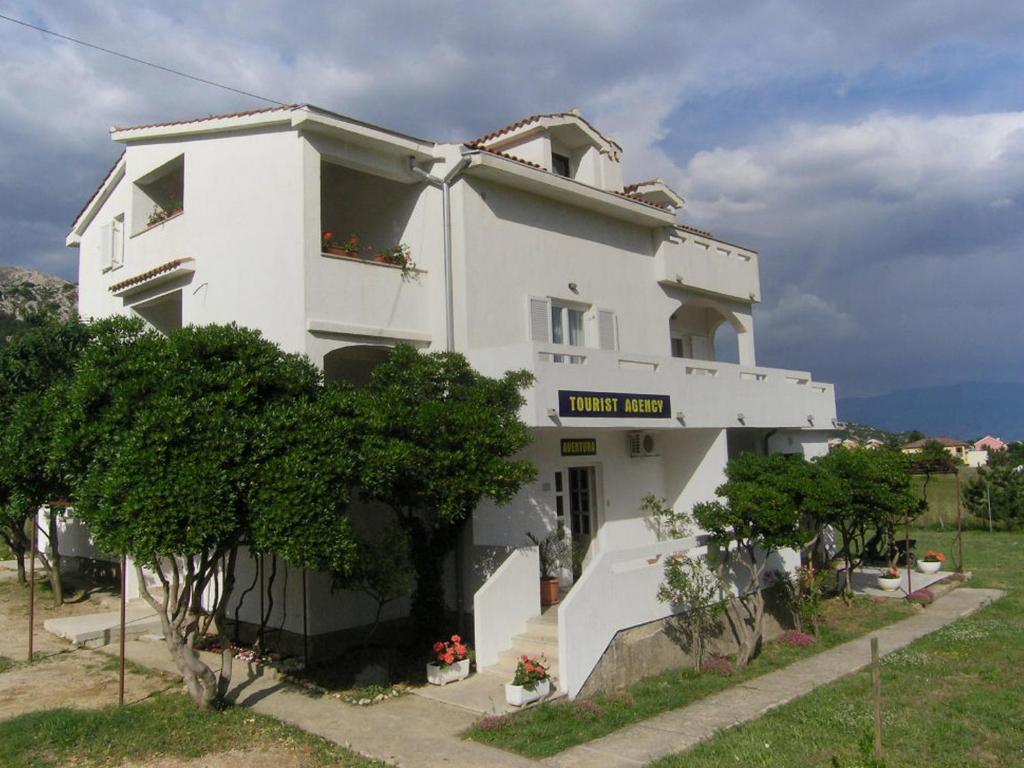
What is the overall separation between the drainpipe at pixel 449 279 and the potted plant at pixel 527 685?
331 centimetres

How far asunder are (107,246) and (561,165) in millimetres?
10250

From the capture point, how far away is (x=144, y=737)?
846 centimetres

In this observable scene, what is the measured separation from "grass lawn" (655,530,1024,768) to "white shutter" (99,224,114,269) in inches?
601

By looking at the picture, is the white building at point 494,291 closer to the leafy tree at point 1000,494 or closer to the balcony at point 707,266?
the balcony at point 707,266

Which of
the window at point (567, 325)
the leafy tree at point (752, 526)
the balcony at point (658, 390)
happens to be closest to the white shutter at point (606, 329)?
the window at point (567, 325)

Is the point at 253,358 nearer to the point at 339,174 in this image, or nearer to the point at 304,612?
the point at 304,612

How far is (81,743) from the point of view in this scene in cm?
833

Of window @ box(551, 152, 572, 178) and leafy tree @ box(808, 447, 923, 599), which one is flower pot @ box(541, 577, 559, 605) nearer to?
leafy tree @ box(808, 447, 923, 599)

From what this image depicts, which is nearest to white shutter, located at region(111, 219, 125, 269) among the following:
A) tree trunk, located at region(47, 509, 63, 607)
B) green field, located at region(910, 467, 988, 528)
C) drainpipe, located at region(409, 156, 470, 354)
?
tree trunk, located at region(47, 509, 63, 607)

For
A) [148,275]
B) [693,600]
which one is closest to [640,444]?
[693,600]

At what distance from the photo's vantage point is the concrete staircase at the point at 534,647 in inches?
417

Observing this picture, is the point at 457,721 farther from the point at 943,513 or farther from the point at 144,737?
the point at 943,513

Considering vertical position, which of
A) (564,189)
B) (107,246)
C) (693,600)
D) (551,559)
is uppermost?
(564,189)

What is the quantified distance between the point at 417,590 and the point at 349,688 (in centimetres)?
194
